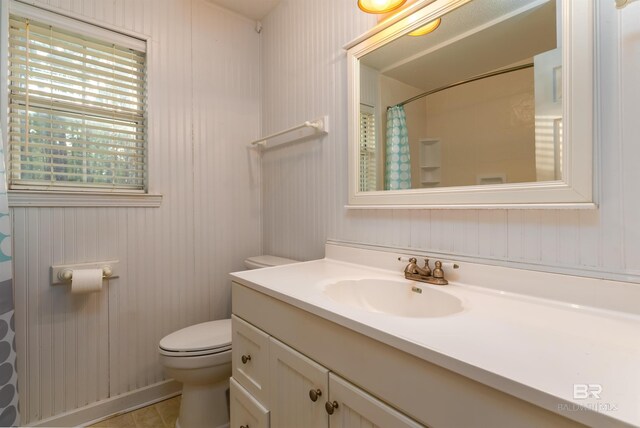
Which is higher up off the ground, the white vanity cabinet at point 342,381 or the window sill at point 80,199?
the window sill at point 80,199

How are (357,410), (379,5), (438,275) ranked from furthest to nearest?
(379,5) < (438,275) < (357,410)

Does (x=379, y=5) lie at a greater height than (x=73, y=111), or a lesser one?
greater

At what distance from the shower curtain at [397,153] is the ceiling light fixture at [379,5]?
361 mm

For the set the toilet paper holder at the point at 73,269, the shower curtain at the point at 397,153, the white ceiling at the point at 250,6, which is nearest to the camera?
the shower curtain at the point at 397,153

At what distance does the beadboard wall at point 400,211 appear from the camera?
73cm

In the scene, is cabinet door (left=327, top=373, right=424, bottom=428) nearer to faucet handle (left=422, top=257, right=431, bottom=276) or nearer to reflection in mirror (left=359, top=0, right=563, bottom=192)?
faucet handle (left=422, top=257, right=431, bottom=276)

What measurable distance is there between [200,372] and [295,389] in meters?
0.74

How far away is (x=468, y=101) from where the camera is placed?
3.41ft

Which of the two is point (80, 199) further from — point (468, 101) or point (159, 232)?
point (468, 101)

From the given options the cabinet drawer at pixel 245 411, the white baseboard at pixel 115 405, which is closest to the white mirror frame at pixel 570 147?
the cabinet drawer at pixel 245 411

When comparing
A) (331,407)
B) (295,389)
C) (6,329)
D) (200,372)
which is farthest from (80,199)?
(331,407)

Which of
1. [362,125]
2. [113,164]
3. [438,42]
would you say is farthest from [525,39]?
[113,164]

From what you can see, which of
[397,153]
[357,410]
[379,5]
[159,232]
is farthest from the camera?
[159,232]

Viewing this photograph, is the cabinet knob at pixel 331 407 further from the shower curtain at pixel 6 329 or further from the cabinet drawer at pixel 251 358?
the shower curtain at pixel 6 329
